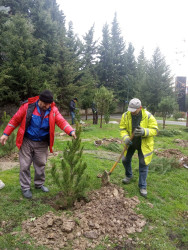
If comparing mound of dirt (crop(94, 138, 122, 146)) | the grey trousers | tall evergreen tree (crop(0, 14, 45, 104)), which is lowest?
mound of dirt (crop(94, 138, 122, 146))

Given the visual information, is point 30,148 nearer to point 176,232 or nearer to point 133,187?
point 133,187

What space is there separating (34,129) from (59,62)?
15.8 metres

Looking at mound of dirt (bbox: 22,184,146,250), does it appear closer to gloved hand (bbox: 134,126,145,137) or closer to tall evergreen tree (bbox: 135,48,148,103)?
gloved hand (bbox: 134,126,145,137)

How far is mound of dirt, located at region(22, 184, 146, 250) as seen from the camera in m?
2.62

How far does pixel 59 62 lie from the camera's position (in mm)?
18188

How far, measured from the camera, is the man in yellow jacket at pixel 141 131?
388cm

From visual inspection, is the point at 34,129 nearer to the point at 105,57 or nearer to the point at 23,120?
the point at 23,120

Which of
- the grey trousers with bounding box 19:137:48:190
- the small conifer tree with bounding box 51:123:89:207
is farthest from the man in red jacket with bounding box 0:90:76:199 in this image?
the small conifer tree with bounding box 51:123:89:207

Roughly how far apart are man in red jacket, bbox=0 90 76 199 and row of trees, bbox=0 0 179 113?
7.22 meters

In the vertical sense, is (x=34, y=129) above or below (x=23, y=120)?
below

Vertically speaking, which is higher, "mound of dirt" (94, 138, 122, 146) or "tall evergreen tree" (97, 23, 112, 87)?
"tall evergreen tree" (97, 23, 112, 87)

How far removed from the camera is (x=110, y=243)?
2.68m

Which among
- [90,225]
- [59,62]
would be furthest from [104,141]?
[59,62]

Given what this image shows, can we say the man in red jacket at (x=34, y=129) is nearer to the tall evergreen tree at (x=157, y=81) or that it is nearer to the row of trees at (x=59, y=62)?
the row of trees at (x=59, y=62)
